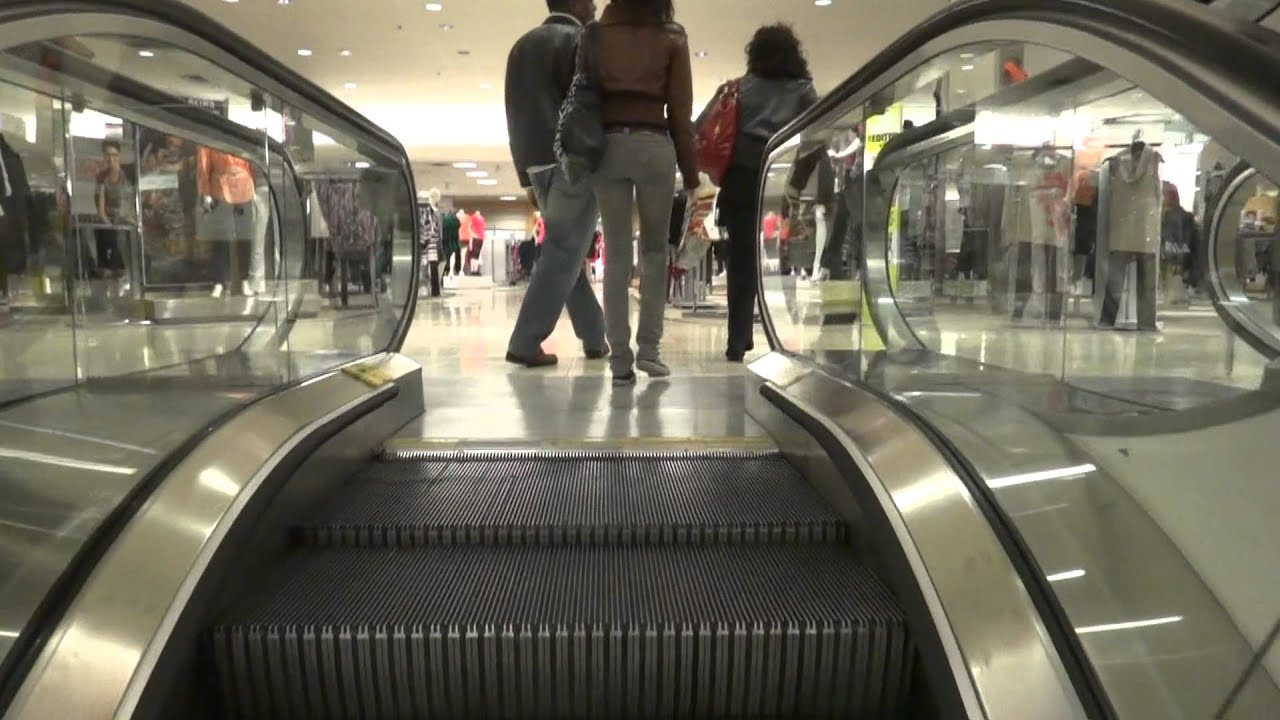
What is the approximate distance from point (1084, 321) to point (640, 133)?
83.7 inches

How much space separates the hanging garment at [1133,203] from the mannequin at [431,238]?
1455cm

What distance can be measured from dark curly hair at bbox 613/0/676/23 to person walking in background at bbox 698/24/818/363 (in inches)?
50.7

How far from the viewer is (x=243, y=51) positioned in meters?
2.55

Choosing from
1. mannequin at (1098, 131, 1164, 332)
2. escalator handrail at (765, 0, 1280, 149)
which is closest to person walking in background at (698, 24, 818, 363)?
mannequin at (1098, 131, 1164, 332)

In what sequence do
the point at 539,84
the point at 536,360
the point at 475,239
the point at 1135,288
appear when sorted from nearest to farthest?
the point at 1135,288 < the point at 539,84 < the point at 536,360 < the point at 475,239

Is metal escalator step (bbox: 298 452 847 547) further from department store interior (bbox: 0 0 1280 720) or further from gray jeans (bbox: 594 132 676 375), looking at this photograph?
gray jeans (bbox: 594 132 676 375)

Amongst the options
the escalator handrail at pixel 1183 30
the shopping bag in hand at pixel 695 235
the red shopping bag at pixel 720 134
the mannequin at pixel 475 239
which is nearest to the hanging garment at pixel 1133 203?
the escalator handrail at pixel 1183 30

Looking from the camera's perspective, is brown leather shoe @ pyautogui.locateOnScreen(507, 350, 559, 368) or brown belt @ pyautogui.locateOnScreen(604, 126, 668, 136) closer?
brown belt @ pyautogui.locateOnScreen(604, 126, 668, 136)

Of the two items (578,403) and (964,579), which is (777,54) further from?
(964,579)

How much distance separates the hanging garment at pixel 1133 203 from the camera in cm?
243

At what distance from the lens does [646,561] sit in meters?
2.22

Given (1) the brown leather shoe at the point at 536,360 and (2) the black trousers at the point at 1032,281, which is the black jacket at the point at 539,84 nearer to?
(1) the brown leather shoe at the point at 536,360

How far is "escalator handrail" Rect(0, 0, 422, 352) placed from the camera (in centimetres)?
146

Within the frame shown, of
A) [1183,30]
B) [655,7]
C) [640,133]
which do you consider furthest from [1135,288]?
[655,7]
